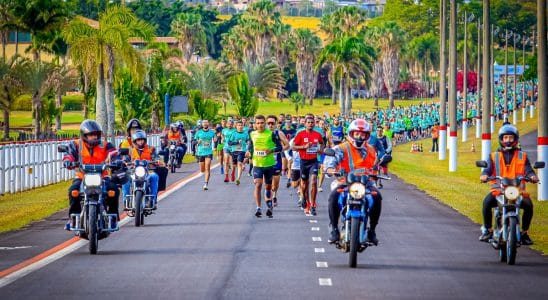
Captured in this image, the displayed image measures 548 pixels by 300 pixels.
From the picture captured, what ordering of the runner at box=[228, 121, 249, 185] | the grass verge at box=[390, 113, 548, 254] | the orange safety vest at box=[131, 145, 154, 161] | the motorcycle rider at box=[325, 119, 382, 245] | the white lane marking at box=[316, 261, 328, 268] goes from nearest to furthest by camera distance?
the white lane marking at box=[316, 261, 328, 268]
the motorcycle rider at box=[325, 119, 382, 245]
the orange safety vest at box=[131, 145, 154, 161]
the grass verge at box=[390, 113, 548, 254]
the runner at box=[228, 121, 249, 185]

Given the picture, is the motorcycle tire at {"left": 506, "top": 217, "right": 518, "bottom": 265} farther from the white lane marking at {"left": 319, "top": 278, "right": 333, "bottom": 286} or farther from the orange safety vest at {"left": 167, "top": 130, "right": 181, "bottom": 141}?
the orange safety vest at {"left": 167, "top": 130, "right": 181, "bottom": 141}

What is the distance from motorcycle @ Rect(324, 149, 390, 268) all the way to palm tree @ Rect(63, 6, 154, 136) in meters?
42.6

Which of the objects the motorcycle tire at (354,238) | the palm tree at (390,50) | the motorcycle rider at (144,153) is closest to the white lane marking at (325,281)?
the motorcycle tire at (354,238)

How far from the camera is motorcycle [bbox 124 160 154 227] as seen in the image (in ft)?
80.2

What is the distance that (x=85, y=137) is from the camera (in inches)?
781

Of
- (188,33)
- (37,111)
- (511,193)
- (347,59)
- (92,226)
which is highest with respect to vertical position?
(188,33)

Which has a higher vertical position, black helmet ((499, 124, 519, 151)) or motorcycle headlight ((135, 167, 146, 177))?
black helmet ((499, 124, 519, 151))

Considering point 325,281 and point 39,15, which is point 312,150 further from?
point 39,15

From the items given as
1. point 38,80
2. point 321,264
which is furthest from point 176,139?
point 38,80

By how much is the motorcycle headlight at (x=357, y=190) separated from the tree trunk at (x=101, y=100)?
4456 cm

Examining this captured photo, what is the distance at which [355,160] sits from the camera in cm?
1816

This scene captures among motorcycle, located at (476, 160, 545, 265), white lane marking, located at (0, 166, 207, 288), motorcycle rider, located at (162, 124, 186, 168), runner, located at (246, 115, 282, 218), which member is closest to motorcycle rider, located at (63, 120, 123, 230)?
white lane marking, located at (0, 166, 207, 288)

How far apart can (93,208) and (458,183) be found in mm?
27074

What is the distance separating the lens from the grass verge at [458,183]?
27422 mm
